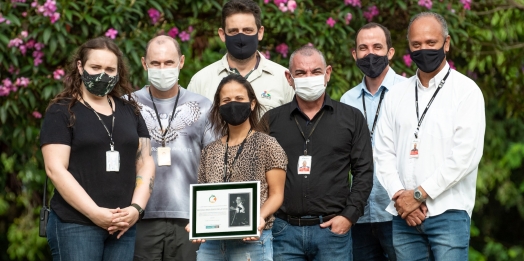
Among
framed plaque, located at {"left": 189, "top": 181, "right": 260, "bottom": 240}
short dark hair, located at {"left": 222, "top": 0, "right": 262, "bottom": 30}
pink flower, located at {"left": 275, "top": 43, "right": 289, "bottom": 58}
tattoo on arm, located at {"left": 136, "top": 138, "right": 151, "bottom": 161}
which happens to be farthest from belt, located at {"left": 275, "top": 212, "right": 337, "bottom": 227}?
pink flower, located at {"left": 275, "top": 43, "right": 289, "bottom": 58}

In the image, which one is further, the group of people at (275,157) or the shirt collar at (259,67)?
the shirt collar at (259,67)

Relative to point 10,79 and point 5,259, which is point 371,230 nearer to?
point 10,79

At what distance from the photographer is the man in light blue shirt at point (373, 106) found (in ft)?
19.7

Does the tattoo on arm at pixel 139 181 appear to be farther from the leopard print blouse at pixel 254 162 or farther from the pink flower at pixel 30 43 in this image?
the pink flower at pixel 30 43

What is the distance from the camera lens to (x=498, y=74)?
32.6 ft

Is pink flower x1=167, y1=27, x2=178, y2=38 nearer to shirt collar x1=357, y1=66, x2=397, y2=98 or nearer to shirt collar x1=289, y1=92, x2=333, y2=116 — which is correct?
shirt collar x1=357, y1=66, x2=397, y2=98

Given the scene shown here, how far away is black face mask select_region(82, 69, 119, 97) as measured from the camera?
5.28 meters

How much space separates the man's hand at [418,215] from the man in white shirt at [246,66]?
4.50 feet

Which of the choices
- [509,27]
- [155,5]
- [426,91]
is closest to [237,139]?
[426,91]

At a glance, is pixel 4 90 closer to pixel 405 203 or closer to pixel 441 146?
pixel 405 203

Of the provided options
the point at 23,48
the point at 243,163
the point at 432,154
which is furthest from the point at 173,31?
the point at 432,154

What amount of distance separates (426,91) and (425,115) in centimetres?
19

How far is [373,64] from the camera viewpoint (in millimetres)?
6215

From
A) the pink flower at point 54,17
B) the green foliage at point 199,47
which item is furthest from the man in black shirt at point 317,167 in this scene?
the pink flower at point 54,17
